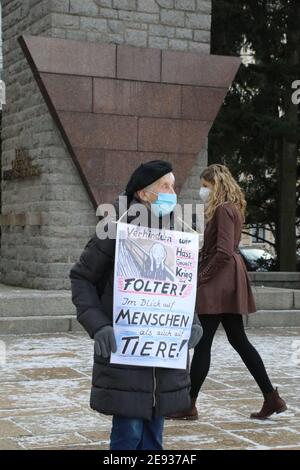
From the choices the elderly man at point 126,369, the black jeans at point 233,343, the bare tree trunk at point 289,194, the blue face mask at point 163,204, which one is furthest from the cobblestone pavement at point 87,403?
the bare tree trunk at point 289,194

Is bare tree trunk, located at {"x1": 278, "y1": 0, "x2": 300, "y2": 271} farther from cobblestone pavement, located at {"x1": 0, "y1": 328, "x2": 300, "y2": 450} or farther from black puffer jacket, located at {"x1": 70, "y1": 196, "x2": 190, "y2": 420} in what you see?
black puffer jacket, located at {"x1": 70, "y1": 196, "x2": 190, "y2": 420}

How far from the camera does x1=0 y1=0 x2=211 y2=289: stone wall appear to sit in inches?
502

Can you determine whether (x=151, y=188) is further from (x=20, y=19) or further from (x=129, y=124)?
(x=20, y=19)

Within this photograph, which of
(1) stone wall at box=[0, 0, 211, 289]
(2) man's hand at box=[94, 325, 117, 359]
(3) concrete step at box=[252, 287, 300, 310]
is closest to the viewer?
(2) man's hand at box=[94, 325, 117, 359]

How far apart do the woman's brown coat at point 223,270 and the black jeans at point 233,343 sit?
0.10 meters

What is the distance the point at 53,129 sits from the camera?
12758 millimetres

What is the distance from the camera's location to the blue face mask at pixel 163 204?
13.8ft

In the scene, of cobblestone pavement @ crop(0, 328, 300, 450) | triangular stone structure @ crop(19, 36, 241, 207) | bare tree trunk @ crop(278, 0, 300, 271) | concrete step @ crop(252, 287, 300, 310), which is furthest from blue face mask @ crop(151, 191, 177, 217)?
bare tree trunk @ crop(278, 0, 300, 271)

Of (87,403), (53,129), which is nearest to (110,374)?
(87,403)

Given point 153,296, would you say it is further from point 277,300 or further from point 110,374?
point 277,300

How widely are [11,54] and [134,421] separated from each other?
10941 millimetres

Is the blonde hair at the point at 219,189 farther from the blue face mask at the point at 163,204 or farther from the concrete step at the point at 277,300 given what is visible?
the concrete step at the point at 277,300

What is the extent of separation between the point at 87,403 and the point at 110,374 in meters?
2.77

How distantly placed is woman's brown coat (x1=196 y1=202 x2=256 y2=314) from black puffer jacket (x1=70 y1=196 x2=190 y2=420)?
2119 millimetres
